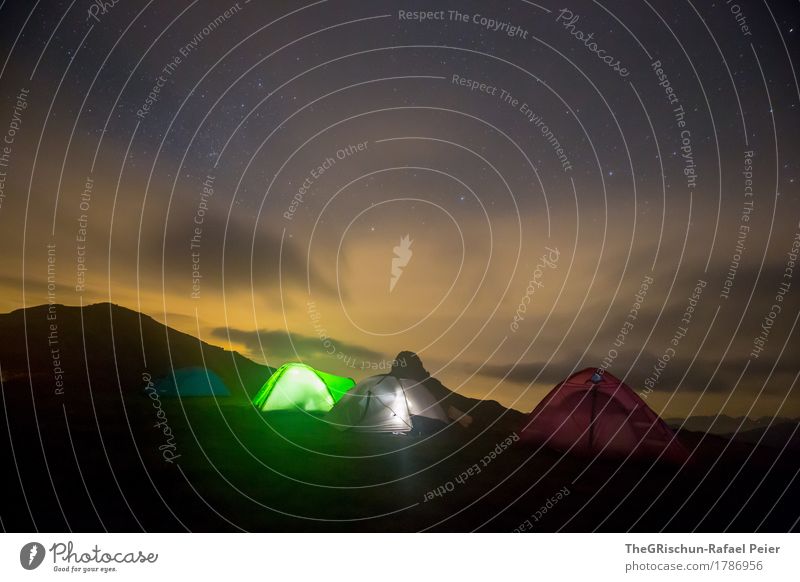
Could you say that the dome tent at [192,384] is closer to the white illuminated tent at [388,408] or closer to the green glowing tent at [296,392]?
the green glowing tent at [296,392]

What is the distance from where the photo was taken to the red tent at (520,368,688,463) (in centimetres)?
565

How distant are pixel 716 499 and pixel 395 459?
3.38 meters

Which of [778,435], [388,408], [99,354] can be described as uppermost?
[99,354]

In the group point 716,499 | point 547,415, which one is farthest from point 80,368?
point 716,499

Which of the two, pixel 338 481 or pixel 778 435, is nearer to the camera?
pixel 338 481

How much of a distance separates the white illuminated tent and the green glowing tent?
1.21 m

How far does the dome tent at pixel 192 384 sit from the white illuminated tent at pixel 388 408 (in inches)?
203

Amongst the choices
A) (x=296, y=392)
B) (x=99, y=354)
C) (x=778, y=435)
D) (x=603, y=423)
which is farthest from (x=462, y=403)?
(x=99, y=354)

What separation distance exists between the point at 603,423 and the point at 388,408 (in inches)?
122

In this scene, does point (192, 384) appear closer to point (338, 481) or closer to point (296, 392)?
point (296, 392)

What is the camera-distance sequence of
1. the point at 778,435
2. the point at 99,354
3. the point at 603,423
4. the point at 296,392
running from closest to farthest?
the point at 778,435
the point at 603,423
the point at 296,392
the point at 99,354

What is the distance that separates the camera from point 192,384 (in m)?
11.7
